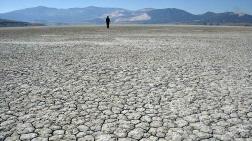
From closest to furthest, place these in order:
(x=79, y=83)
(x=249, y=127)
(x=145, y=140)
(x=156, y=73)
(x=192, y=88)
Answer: (x=145, y=140), (x=249, y=127), (x=192, y=88), (x=79, y=83), (x=156, y=73)

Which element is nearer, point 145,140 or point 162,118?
point 145,140

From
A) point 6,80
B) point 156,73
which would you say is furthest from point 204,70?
point 6,80

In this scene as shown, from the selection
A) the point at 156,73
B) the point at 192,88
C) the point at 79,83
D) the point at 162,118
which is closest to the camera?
the point at 162,118

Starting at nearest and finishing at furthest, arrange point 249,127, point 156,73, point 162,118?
point 249,127
point 162,118
point 156,73

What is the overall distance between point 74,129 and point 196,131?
260 centimetres

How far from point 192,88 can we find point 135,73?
2.85 meters

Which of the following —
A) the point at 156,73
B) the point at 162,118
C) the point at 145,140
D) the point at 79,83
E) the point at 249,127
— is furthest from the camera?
the point at 156,73

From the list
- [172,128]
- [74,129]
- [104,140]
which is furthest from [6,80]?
[172,128]

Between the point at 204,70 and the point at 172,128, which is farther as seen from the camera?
the point at 204,70

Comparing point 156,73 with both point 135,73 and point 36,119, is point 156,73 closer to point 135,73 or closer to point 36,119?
point 135,73

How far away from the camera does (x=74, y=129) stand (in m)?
6.09

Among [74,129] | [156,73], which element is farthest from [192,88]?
[74,129]

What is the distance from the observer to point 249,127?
19.9ft

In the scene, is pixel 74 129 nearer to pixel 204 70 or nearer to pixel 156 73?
pixel 156 73
